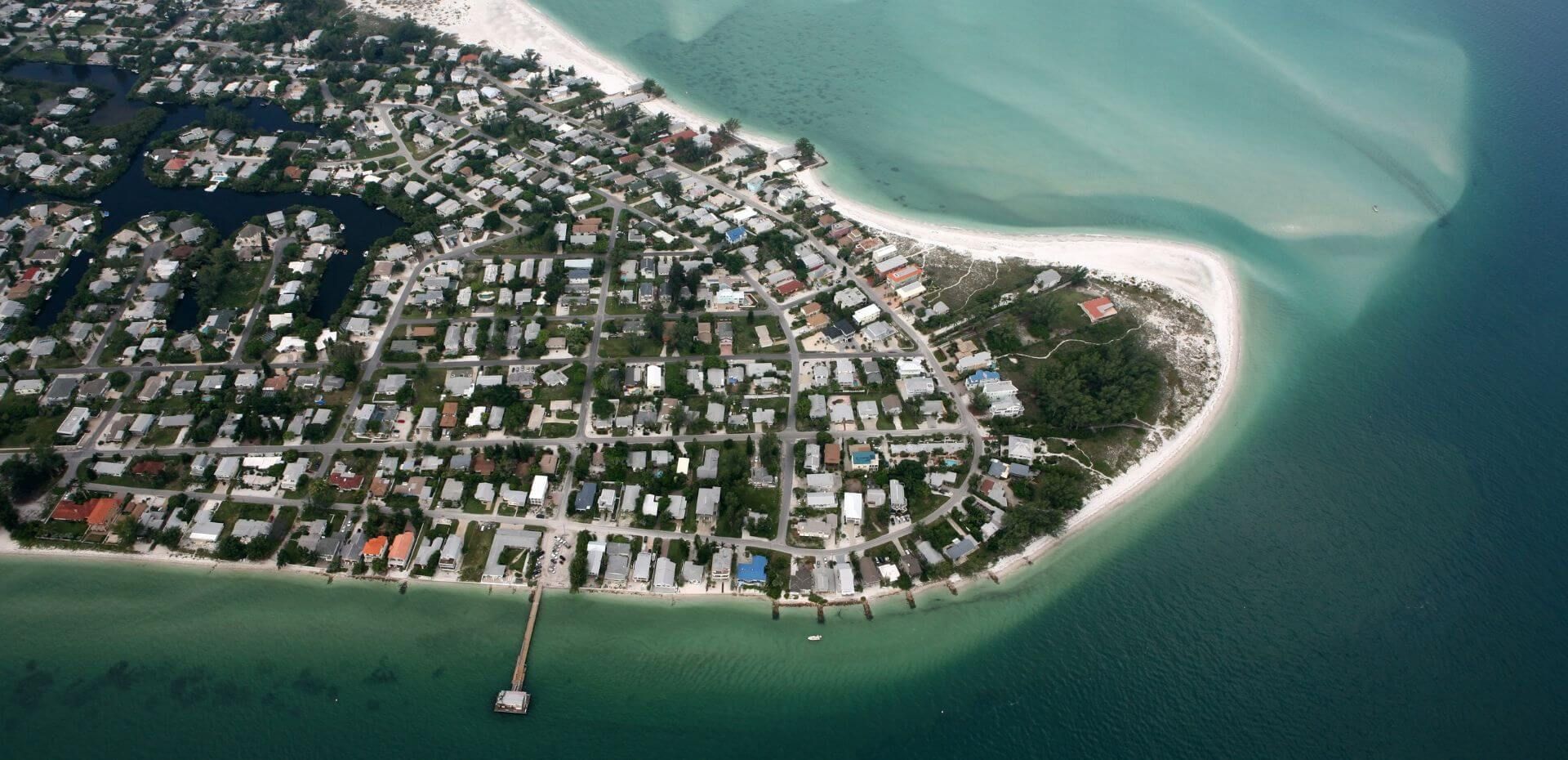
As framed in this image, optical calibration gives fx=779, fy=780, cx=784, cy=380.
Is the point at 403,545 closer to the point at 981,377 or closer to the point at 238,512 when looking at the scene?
the point at 238,512

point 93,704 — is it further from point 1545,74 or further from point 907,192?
point 1545,74

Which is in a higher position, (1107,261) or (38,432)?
(1107,261)

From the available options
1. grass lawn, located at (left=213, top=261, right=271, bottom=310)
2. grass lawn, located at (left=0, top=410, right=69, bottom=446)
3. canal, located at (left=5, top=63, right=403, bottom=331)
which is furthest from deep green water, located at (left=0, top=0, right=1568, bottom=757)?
canal, located at (left=5, top=63, right=403, bottom=331)

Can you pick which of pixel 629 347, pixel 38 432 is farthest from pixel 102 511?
pixel 629 347

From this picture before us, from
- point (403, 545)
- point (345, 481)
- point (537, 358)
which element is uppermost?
point (537, 358)

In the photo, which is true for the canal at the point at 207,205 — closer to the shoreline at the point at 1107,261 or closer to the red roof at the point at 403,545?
the red roof at the point at 403,545

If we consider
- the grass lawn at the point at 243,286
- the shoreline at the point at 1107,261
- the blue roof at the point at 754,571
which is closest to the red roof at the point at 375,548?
the blue roof at the point at 754,571
